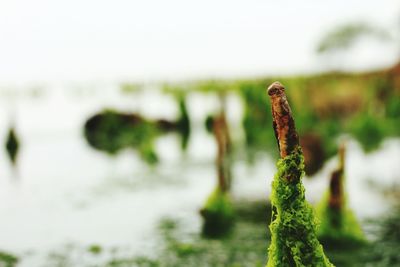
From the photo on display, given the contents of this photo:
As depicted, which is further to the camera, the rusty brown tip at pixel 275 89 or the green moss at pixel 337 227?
the green moss at pixel 337 227

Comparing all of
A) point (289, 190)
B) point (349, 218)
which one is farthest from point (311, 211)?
point (349, 218)

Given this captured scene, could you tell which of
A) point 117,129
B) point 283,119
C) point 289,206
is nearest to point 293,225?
point 289,206

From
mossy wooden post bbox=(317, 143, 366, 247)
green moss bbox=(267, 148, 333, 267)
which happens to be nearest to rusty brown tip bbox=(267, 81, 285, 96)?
green moss bbox=(267, 148, 333, 267)

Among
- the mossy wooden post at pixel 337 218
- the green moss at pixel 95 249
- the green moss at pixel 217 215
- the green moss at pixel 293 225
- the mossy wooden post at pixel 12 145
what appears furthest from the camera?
the mossy wooden post at pixel 12 145

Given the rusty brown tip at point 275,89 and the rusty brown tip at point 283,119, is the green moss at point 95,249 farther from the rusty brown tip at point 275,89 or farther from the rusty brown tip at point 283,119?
the rusty brown tip at point 275,89

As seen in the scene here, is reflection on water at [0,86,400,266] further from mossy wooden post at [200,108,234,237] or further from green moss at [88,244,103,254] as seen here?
mossy wooden post at [200,108,234,237]

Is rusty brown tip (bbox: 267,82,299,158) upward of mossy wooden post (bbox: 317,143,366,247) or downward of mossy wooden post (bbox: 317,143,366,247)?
upward

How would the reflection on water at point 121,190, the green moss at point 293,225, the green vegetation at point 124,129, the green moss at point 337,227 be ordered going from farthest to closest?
1. the green vegetation at point 124,129
2. the reflection on water at point 121,190
3. the green moss at point 337,227
4. the green moss at point 293,225

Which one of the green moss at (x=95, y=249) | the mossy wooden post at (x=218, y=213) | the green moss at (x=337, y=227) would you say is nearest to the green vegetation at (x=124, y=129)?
the mossy wooden post at (x=218, y=213)
